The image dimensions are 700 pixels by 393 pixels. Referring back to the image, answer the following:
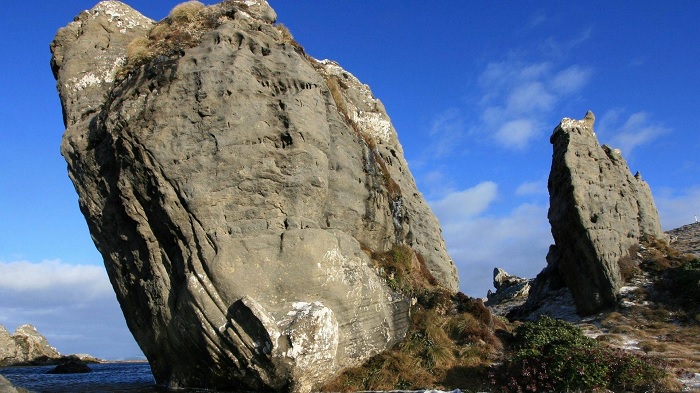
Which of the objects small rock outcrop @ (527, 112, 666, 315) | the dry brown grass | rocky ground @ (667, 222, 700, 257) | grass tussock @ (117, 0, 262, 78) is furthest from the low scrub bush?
rocky ground @ (667, 222, 700, 257)

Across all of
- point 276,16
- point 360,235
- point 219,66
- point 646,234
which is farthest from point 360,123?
point 646,234

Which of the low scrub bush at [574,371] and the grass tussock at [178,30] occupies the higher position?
the grass tussock at [178,30]

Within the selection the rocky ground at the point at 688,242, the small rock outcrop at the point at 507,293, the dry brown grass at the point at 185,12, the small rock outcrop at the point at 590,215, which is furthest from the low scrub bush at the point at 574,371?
the small rock outcrop at the point at 507,293

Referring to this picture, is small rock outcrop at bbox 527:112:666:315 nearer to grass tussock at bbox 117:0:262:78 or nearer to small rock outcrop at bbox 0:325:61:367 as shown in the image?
grass tussock at bbox 117:0:262:78

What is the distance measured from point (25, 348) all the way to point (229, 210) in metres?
41.7

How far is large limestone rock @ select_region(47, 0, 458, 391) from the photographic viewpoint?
14.8 m

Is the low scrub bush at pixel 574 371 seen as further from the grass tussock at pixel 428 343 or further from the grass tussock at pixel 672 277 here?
the grass tussock at pixel 672 277

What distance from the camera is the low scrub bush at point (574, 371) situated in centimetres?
1470

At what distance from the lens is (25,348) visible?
46.8 meters

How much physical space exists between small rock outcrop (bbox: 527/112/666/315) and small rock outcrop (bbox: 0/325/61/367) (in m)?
41.6

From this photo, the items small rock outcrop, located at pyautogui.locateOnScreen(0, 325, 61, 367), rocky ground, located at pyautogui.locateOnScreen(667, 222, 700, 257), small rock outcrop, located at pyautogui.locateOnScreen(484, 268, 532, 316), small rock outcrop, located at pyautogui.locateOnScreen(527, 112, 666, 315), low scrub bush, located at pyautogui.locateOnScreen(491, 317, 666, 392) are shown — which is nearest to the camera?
low scrub bush, located at pyautogui.locateOnScreen(491, 317, 666, 392)

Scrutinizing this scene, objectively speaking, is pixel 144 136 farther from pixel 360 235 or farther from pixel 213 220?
pixel 360 235

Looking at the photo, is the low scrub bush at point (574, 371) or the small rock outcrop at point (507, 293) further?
the small rock outcrop at point (507, 293)

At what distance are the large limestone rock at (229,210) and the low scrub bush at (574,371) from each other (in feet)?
13.7
